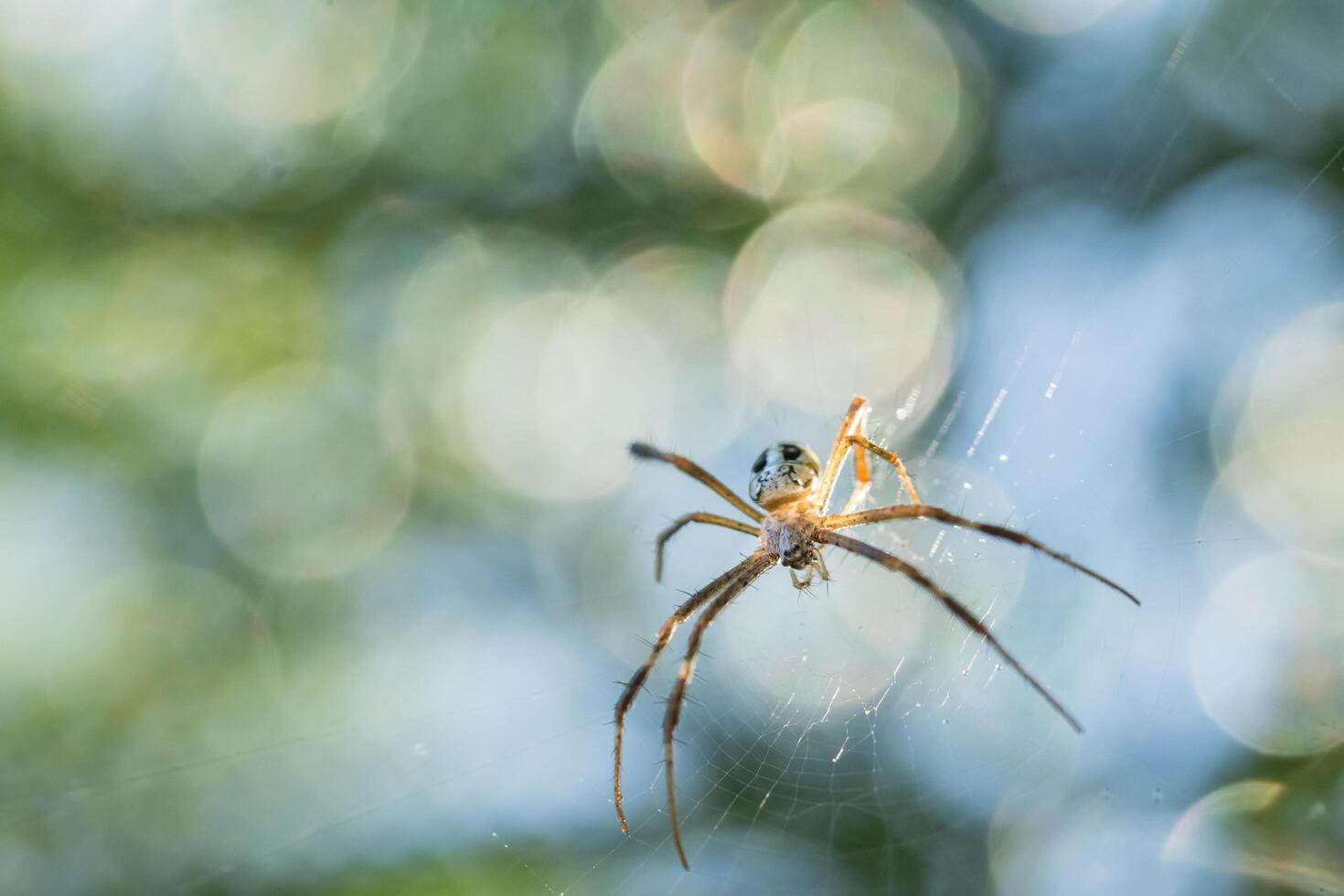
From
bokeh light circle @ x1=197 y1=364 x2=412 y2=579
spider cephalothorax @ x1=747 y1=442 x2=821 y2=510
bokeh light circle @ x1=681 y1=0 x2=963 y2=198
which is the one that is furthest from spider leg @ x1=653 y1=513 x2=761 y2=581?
bokeh light circle @ x1=197 y1=364 x2=412 y2=579

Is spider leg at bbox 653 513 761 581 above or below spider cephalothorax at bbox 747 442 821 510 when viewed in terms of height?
below

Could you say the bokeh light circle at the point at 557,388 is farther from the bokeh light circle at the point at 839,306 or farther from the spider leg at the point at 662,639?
the spider leg at the point at 662,639

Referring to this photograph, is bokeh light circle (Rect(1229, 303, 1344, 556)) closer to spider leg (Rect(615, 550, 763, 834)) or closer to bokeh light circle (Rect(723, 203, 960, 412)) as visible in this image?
bokeh light circle (Rect(723, 203, 960, 412))

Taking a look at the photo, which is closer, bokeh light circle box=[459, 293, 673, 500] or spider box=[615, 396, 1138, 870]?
spider box=[615, 396, 1138, 870]

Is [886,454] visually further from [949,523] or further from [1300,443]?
[1300,443]

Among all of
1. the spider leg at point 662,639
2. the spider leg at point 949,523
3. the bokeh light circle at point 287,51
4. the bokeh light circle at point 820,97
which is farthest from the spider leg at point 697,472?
the bokeh light circle at point 287,51

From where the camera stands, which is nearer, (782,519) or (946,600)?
(946,600)

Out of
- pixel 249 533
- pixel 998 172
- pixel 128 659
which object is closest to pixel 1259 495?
pixel 998 172

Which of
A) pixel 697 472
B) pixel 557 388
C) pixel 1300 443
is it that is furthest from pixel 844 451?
pixel 557 388
